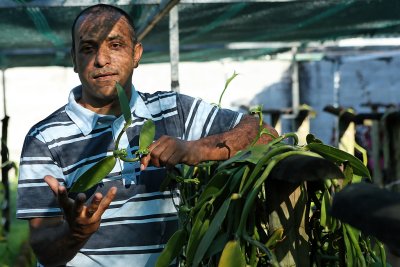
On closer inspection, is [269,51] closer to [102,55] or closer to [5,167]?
[5,167]

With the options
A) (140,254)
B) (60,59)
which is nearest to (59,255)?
(140,254)

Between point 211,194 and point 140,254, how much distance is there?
0.51 metres

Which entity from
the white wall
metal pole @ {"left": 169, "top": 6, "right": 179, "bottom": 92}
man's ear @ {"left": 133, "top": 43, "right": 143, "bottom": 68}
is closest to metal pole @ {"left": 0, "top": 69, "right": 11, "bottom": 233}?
metal pole @ {"left": 169, "top": 6, "right": 179, "bottom": 92}

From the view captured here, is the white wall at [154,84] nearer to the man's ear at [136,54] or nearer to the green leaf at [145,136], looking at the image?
the man's ear at [136,54]

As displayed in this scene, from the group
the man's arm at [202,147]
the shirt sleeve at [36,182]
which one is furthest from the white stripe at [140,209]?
the man's arm at [202,147]

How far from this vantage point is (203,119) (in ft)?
5.72

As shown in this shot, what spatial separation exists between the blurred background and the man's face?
41 centimetres

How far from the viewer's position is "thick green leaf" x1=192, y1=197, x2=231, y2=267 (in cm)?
111

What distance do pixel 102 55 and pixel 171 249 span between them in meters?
0.58

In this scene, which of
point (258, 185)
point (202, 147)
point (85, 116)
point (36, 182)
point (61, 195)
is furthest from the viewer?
point (85, 116)

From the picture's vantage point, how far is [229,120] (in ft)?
5.70

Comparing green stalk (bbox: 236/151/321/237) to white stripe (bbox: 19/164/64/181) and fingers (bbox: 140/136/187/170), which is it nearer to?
fingers (bbox: 140/136/187/170)

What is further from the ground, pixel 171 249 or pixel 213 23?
pixel 213 23

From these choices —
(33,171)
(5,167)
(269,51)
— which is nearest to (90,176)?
(33,171)
